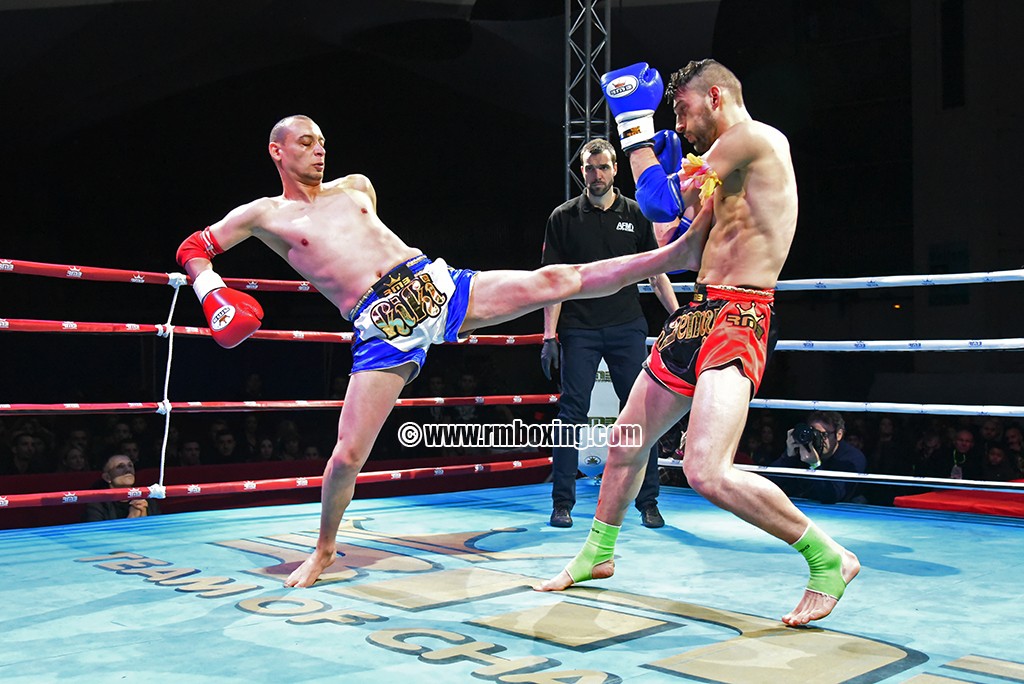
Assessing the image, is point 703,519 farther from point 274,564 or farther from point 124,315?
point 124,315

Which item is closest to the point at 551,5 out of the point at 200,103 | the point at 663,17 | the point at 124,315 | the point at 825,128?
the point at 663,17

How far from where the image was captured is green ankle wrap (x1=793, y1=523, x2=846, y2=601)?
226 centimetres

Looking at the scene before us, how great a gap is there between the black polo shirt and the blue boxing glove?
145 cm

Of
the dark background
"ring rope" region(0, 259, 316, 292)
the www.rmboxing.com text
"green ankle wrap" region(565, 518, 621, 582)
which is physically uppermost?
the dark background

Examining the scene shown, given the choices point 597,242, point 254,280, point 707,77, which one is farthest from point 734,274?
point 254,280

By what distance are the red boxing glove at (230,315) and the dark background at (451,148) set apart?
21.1ft

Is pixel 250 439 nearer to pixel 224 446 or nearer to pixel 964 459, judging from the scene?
pixel 224 446

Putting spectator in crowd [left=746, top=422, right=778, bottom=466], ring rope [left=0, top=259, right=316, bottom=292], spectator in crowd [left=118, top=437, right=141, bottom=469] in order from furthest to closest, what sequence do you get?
1. spectator in crowd [left=746, top=422, right=778, bottom=466]
2. spectator in crowd [left=118, top=437, right=141, bottom=469]
3. ring rope [left=0, top=259, right=316, bottom=292]

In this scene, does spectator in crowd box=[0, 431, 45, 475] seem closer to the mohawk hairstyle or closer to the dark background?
the dark background

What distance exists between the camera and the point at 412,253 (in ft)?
9.56

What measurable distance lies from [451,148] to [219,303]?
9.88 metres

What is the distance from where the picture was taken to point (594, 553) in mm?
2641

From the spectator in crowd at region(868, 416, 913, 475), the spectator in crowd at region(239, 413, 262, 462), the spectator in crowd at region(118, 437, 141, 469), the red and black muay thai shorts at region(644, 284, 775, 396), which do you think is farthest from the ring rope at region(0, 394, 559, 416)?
the spectator in crowd at region(239, 413, 262, 462)

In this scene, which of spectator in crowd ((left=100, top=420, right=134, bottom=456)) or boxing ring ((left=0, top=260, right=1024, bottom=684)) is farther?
spectator in crowd ((left=100, top=420, right=134, bottom=456))
